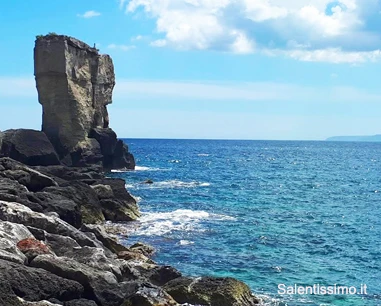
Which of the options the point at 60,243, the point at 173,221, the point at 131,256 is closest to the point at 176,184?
the point at 173,221

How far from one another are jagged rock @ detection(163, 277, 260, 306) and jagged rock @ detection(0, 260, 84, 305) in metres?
3.22

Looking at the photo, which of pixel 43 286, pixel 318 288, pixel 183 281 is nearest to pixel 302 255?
pixel 318 288

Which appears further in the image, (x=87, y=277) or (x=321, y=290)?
(x=321, y=290)

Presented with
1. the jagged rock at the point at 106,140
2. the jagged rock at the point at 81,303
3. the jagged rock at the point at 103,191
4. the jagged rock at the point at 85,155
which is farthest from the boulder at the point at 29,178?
the jagged rock at the point at 106,140

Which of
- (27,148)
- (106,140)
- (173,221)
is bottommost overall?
(173,221)

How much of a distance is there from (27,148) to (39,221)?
112 ft

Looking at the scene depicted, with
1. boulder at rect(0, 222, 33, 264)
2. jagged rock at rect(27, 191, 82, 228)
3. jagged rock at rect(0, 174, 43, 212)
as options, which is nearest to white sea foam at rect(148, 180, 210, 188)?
jagged rock at rect(27, 191, 82, 228)

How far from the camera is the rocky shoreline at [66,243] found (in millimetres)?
12711

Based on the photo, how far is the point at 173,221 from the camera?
32781mm

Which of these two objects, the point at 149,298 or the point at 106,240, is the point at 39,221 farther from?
the point at 149,298

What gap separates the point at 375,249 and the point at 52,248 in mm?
17060

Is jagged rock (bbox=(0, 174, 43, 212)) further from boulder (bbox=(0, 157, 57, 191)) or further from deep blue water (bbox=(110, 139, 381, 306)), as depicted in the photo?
deep blue water (bbox=(110, 139, 381, 306))

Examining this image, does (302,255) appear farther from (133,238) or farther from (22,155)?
(22,155)

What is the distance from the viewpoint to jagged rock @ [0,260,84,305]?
11719mm
